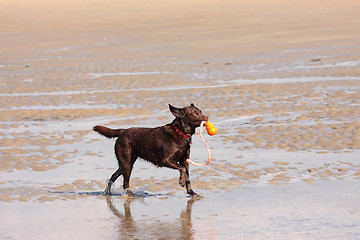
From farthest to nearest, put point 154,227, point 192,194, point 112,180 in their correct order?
point 112,180
point 192,194
point 154,227

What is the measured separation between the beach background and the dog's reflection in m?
0.01

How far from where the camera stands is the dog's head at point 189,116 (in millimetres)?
8477

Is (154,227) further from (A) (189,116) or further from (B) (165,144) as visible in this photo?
(A) (189,116)

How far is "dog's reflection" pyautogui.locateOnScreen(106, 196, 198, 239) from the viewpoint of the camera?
6793 millimetres

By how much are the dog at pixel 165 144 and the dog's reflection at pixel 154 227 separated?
0.88 metres

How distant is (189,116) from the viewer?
850 cm

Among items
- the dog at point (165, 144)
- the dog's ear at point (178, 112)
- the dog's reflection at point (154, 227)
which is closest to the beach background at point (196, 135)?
the dog's reflection at point (154, 227)

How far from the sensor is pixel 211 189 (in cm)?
865

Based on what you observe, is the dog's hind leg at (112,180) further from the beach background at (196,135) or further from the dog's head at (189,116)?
the dog's head at (189,116)

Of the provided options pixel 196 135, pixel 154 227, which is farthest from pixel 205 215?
pixel 196 135

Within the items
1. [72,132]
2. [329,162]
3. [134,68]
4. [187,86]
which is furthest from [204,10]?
[329,162]

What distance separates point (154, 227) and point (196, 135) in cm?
555

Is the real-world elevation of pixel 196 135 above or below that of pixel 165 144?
below

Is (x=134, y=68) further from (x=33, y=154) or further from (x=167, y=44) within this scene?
(x=33, y=154)
